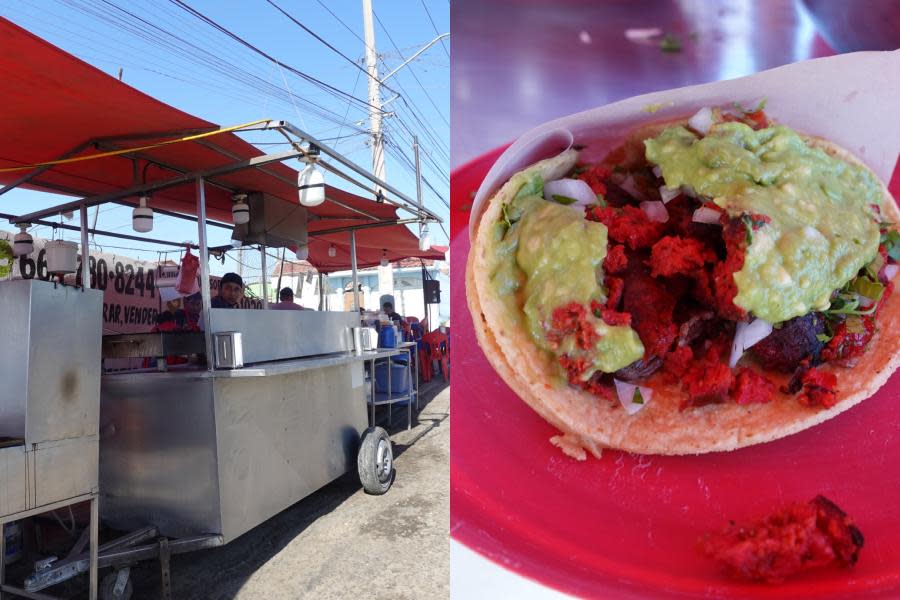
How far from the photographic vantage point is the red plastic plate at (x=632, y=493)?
3.40 feet

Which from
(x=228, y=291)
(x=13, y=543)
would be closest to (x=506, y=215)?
(x=13, y=543)

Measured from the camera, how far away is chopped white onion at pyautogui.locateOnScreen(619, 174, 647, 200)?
1.40m

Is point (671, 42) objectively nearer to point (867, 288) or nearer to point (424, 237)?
point (867, 288)

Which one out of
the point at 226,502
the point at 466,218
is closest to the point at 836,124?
the point at 466,218

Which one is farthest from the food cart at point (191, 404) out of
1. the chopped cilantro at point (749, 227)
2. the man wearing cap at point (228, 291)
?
the chopped cilantro at point (749, 227)

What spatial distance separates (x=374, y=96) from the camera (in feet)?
24.6

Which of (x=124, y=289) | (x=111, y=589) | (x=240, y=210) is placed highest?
(x=240, y=210)

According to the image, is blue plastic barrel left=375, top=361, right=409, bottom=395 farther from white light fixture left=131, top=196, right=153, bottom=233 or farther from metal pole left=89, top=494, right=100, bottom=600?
metal pole left=89, top=494, right=100, bottom=600

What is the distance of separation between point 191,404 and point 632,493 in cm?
249

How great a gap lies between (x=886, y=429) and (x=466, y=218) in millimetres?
1001

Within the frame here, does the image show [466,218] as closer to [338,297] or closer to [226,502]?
[226,502]

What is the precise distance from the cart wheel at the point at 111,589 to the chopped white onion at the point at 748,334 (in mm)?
2978

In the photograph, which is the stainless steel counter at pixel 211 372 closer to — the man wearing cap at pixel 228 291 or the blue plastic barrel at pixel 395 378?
the man wearing cap at pixel 228 291

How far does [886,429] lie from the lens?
1213 mm
